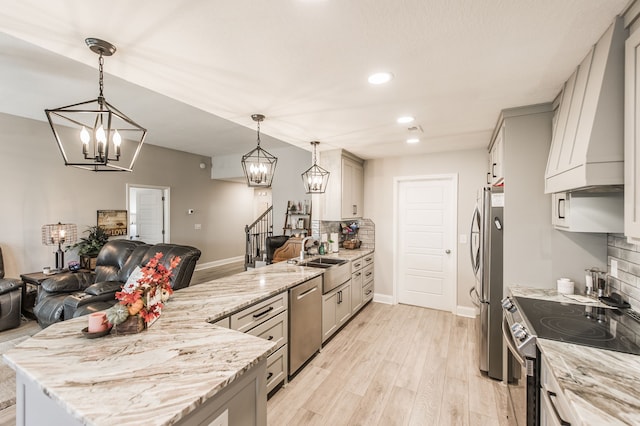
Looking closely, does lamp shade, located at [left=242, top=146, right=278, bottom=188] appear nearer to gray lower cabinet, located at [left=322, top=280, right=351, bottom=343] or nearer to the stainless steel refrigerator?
gray lower cabinet, located at [left=322, top=280, right=351, bottom=343]

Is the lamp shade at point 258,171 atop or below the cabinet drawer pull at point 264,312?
atop

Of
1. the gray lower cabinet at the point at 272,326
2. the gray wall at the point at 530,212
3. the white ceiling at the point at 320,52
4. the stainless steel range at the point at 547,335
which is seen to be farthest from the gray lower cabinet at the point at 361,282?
Answer: the stainless steel range at the point at 547,335

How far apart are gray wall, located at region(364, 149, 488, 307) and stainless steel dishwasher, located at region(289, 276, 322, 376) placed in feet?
6.79

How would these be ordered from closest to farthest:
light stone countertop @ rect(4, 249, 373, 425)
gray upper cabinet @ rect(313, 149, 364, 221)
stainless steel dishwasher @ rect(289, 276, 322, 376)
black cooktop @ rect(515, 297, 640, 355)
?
light stone countertop @ rect(4, 249, 373, 425) < black cooktop @ rect(515, 297, 640, 355) < stainless steel dishwasher @ rect(289, 276, 322, 376) < gray upper cabinet @ rect(313, 149, 364, 221)

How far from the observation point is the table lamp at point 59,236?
416 cm

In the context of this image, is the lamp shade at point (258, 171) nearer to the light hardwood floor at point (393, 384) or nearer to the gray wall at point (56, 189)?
the light hardwood floor at point (393, 384)

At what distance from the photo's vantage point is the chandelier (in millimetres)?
1499

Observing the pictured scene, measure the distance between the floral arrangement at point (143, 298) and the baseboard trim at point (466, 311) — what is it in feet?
13.4

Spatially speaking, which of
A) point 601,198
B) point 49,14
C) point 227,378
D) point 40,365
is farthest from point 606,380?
point 49,14

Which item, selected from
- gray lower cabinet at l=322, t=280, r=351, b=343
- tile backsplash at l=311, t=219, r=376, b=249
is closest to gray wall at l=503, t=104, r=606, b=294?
gray lower cabinet at l=322, t=280, r=351, b=343

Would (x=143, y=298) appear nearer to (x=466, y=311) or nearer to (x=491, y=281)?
(x=491, y=281)

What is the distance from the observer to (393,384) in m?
2.53

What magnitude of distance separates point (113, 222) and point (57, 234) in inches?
44.2

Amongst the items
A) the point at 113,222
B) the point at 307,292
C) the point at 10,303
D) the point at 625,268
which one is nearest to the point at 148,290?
the point at 307,292
